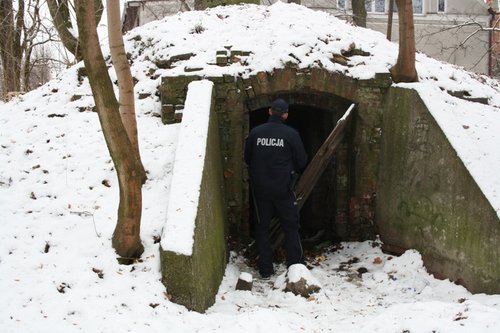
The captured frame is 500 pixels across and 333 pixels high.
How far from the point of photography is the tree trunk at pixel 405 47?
7160 millimetres

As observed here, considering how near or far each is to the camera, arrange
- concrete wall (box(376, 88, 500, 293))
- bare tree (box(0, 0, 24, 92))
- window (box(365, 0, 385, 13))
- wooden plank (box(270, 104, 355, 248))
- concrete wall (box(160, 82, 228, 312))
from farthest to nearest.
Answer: window (box(365, 0, 385, 13)) < bare tree (box(0, 0, 24, 92)) < wooden plank (box(270, 104, 355, 248)) < concrete wall (box(376, 88, 500, 293)) < concrete wall (box(160, 82, 228, 312))

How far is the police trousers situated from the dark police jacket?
0.14 m

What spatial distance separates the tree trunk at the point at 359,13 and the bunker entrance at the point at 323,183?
8357 mm

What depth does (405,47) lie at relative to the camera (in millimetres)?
Answer: 7285

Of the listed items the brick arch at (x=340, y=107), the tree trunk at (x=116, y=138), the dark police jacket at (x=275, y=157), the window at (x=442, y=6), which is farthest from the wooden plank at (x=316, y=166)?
the window at (x=442, y=6)

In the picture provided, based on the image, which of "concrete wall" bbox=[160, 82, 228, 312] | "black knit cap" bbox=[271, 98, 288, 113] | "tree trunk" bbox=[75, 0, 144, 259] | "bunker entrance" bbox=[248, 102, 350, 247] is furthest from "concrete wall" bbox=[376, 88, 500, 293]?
"tree trunk" bbox=[75, 0, 144, 259]

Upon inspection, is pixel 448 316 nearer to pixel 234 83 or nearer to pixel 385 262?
pixel 385 262

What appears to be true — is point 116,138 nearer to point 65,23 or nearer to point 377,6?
point 65,23

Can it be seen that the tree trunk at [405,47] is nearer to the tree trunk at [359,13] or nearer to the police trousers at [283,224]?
the police trousers at [283,224]

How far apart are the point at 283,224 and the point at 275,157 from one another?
0.89m

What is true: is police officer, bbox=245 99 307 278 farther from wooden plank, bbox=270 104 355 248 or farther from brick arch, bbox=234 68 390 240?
brick arch, bbox=234 68 390 240

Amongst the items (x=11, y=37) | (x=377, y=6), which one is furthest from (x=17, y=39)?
(x=377, y=6)

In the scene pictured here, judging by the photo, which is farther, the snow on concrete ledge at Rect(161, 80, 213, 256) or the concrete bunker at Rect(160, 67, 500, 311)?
the concrete bunker at Rect(160, 67, 500, 311)

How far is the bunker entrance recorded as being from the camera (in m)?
7.92
